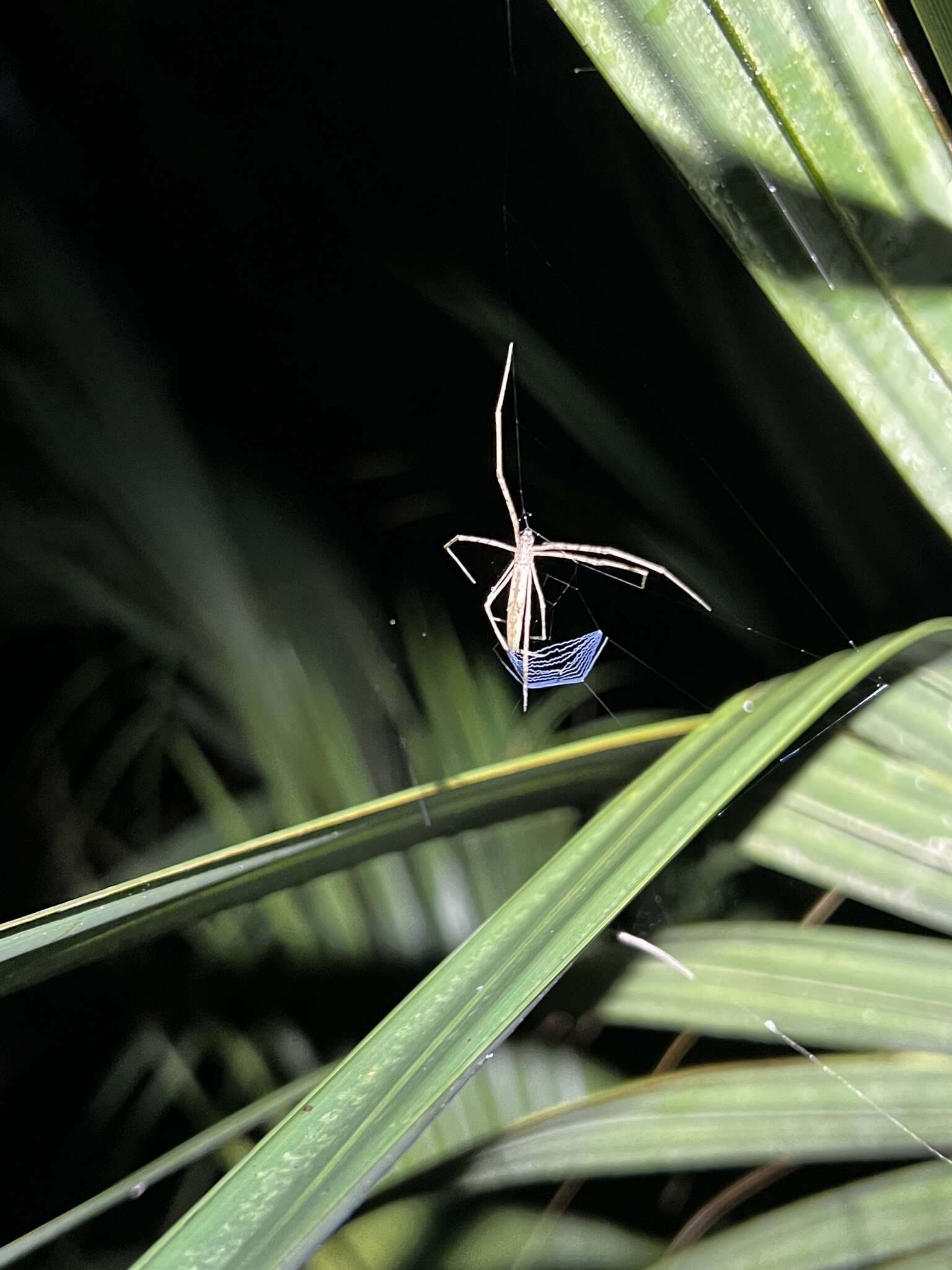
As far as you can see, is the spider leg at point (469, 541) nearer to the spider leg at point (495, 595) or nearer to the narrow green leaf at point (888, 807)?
the spider leg at point (495, 595)

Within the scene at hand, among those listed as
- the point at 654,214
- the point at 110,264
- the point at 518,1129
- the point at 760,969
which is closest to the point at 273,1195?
the point at 760,969

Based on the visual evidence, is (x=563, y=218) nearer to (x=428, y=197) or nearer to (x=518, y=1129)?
(x=428, y=197)

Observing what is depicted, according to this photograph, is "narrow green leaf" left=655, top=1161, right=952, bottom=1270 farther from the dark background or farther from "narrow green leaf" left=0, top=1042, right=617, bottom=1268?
the dark background

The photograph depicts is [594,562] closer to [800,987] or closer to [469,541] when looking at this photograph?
[469,541]

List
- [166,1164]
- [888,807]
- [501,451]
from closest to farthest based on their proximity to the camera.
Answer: [888,807], [166,1164], [501,451]

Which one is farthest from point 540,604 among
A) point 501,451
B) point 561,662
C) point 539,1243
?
point 539,1243

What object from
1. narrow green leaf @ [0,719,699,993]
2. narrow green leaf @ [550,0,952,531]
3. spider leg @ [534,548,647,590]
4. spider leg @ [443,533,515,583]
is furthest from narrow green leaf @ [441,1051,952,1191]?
spider leg @ [443,533,515,583]
